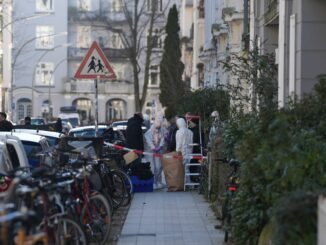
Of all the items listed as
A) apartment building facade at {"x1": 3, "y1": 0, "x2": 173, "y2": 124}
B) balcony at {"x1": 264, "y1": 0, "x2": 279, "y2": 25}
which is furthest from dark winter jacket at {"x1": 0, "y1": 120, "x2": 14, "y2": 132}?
apartment building facade at {"x1": 3, "y1": 0, "x2": 173, "y2": 124}

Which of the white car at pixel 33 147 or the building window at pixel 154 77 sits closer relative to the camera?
the white car at pixel 33 147

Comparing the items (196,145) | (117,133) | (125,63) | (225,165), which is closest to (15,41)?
(125,63)

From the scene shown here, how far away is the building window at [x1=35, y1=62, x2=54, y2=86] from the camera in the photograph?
82875 millimetres

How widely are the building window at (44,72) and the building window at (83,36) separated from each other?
3.28 metres

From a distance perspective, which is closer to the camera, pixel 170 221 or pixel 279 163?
pixel 279 163

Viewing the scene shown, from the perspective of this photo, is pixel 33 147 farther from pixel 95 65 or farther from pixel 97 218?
pixel 97 218

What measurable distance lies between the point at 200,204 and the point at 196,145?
4.15 meters

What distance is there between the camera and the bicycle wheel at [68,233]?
912 centimetres

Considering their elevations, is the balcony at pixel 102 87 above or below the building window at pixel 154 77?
below

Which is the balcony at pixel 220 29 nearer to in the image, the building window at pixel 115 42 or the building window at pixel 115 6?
the building window at pixel 115 42

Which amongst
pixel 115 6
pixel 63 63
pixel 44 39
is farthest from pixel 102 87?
pixel 115 6

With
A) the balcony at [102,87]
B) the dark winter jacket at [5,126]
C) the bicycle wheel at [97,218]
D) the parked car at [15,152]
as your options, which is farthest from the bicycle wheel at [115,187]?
the balcony at [102,87]

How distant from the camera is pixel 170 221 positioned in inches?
575

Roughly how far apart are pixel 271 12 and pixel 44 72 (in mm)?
65420
